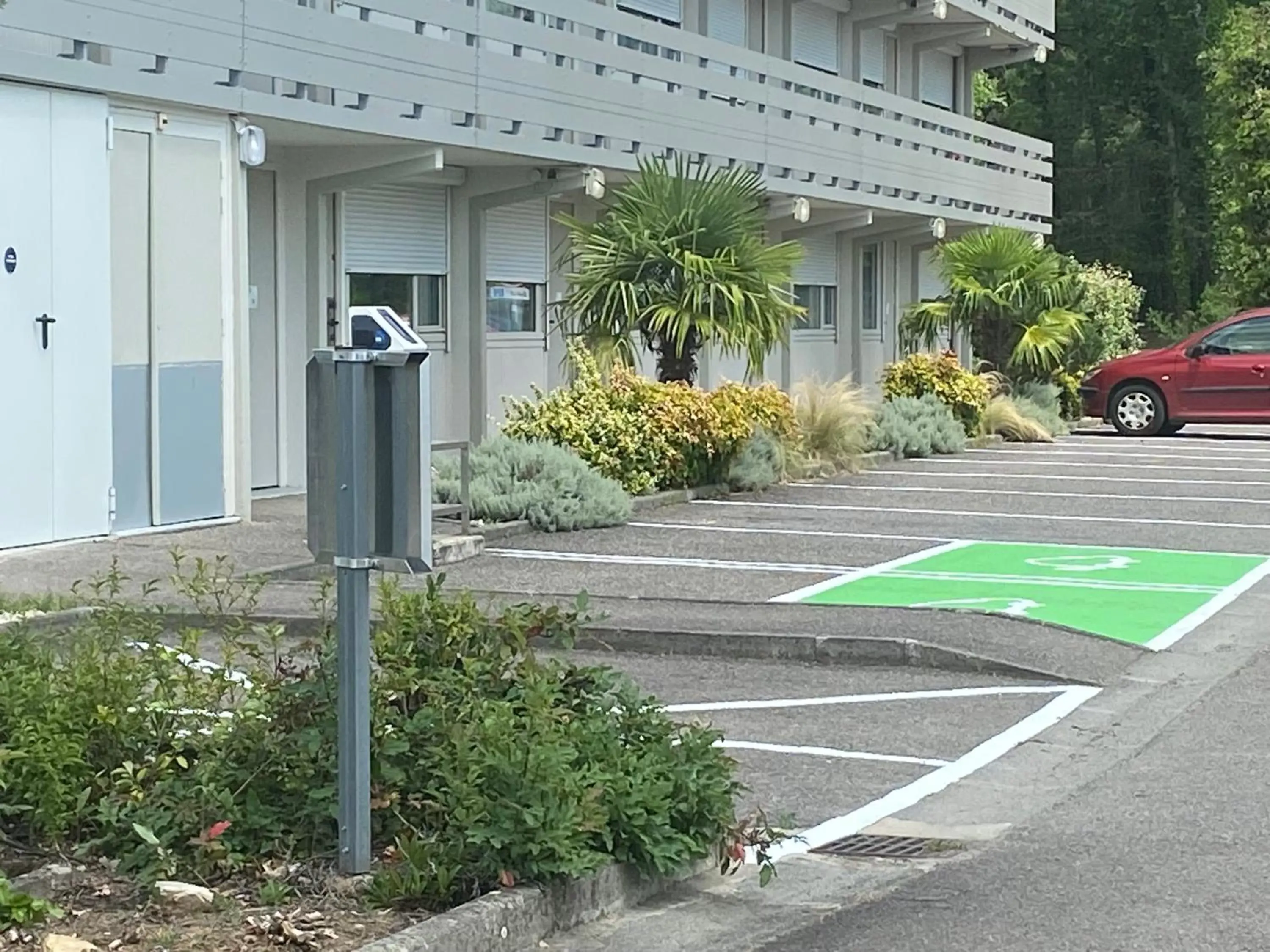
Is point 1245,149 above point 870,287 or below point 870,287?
above

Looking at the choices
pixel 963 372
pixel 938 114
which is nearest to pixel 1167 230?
pixel 938 114

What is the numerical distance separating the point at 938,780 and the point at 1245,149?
3627cm

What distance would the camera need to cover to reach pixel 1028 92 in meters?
60.6

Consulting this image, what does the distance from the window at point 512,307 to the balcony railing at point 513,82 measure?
6.90ft

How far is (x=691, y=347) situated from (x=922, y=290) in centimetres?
1669

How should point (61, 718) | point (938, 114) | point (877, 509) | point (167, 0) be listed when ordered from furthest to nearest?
1. point (938, 114)
2. point (877, 509)
3. point (167, 0)
4. point (61, 718)

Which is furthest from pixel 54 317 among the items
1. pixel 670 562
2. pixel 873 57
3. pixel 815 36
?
pixel 873 57

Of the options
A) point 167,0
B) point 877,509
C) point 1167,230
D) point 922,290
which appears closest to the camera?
point 167,0

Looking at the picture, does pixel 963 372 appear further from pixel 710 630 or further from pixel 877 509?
pixel 710 630

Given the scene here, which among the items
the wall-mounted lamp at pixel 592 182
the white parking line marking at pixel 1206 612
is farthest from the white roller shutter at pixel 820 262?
the white parking line marking at pixel 1206 612

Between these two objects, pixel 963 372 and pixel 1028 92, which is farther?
pixel 1028 92

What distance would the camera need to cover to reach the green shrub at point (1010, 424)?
27562mm

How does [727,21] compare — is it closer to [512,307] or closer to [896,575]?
[512,307]

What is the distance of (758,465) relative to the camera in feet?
64.7
